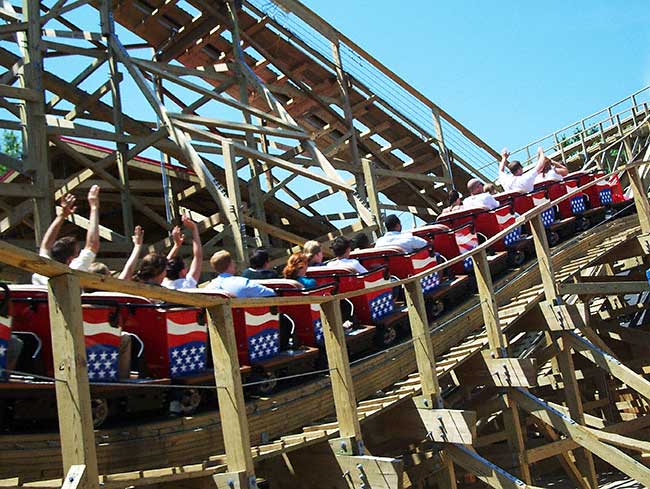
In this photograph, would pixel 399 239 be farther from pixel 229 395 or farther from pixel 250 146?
pixel 229 395

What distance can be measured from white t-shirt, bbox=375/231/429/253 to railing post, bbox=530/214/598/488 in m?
1.39

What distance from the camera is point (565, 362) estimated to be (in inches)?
289

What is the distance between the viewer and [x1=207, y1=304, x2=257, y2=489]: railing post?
358 cm

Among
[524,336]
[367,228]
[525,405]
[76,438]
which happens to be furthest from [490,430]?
[76,438]

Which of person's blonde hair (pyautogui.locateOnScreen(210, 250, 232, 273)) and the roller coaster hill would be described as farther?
person's blonde hair (pyautogui.locateOnScreen(210, 250, 232, 273))

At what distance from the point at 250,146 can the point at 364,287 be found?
5.19 m

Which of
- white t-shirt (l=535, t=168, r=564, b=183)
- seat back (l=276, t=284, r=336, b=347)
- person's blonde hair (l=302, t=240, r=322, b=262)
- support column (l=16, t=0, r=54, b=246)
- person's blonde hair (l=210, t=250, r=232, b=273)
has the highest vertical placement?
support column (l=16, t=0, r=54, b=246)

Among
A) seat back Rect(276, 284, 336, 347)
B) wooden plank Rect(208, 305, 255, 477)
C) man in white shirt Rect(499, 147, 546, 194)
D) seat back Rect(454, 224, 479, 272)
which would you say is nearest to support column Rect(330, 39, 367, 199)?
man in white shirt Rect(499, 147, 546, 194)

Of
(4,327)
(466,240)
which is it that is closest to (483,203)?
(466,240)

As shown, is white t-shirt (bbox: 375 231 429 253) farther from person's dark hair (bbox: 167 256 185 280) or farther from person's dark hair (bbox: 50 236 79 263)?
person's dark hair (bbox: 50 236 79 263)

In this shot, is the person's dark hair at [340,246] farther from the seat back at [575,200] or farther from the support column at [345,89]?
the support column at [345,89]

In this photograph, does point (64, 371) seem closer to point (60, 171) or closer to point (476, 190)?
point (476, 190)

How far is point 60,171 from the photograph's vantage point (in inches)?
512

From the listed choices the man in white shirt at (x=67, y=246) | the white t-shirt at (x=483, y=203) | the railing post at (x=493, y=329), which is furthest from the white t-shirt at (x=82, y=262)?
the white t-shirt at (x=483, y=203)
